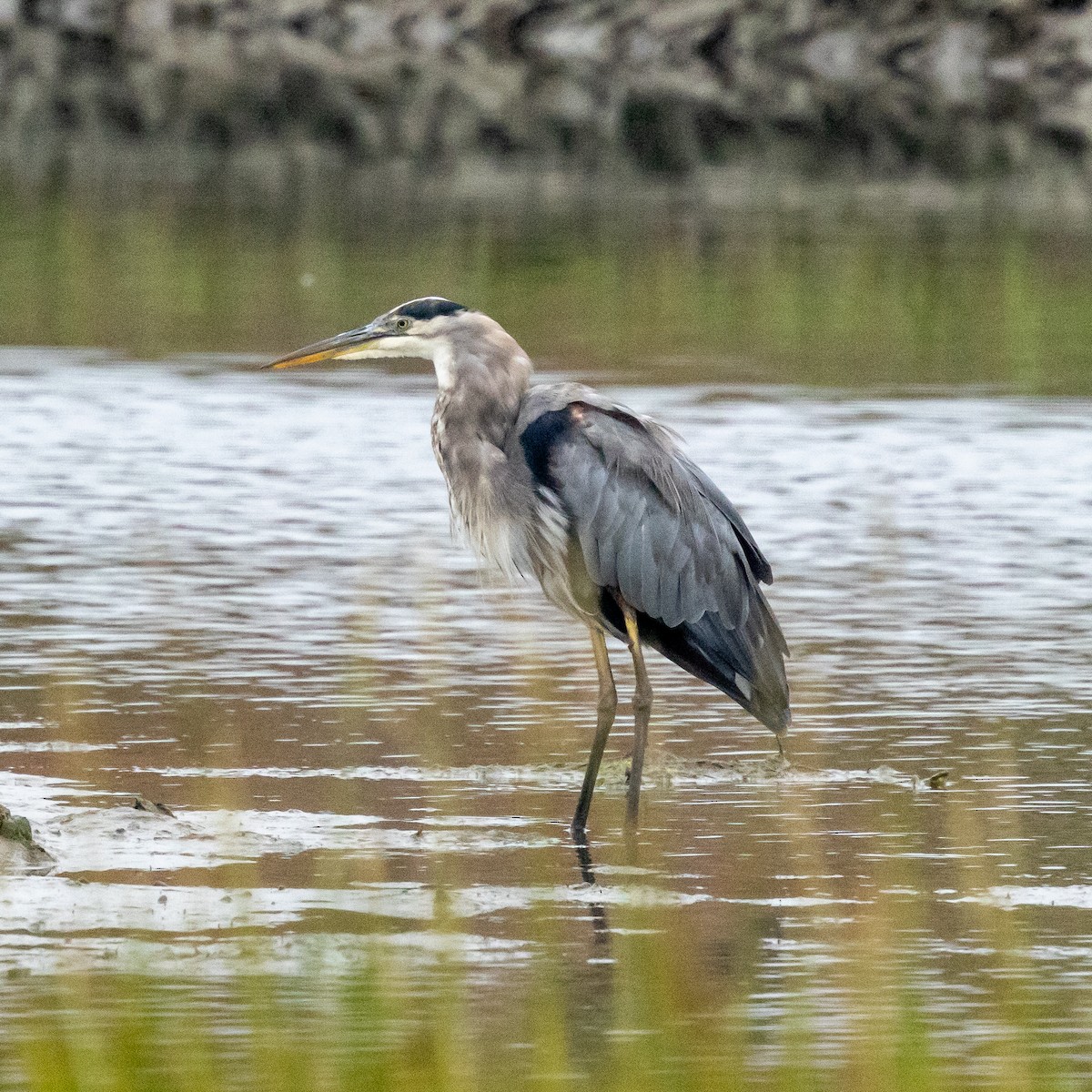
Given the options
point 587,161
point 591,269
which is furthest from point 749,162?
point 591,269

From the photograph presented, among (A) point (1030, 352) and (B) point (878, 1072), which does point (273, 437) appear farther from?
(B) point (878, 1072)

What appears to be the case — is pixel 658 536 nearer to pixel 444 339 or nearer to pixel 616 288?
pixel 444 339

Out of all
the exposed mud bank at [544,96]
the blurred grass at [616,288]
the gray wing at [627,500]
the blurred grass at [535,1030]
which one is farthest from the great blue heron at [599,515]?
the exposed mud bank at [544,96]

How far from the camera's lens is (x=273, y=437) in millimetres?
14180

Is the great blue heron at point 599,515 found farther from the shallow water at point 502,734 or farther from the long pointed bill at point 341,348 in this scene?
the shallow water at point 502,734

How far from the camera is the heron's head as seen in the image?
7.78m

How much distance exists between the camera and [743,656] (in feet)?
25.6

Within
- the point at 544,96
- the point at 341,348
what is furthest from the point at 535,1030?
the point at 544,96

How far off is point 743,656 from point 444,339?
42.5 inches

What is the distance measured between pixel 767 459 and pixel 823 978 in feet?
25.1

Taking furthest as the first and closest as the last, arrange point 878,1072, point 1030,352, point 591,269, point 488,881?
point 591,269 < point 1030,352 < point 488,881 < point 878,1072

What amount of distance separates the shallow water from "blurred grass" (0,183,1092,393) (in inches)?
123

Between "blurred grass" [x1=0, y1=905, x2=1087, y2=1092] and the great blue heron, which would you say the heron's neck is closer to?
the great blue heron

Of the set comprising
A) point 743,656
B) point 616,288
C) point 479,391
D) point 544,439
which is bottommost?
point 616,288
